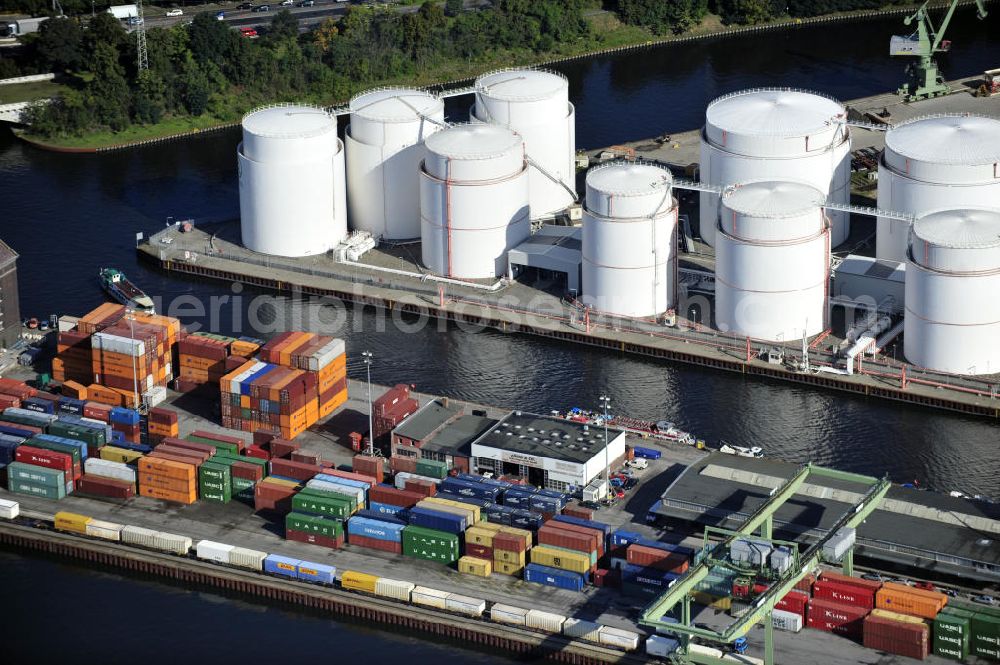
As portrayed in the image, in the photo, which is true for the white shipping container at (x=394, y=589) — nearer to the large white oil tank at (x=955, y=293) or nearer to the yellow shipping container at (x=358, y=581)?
the yellow shipping container at (x=358, y=581)

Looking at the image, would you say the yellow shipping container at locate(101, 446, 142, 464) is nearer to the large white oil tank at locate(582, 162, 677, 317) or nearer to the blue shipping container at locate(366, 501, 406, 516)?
the blue shipping container at locate(366, 501, 406, 516)

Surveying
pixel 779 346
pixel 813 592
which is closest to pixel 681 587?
pixel 813 592

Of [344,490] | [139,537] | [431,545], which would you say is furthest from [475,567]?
[139,537]

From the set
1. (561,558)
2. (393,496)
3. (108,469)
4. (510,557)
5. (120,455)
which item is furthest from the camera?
(120,455)

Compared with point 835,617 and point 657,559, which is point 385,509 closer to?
point 657,559

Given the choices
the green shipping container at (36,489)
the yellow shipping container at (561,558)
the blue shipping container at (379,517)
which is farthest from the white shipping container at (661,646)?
the green shipping container at (36,489)
